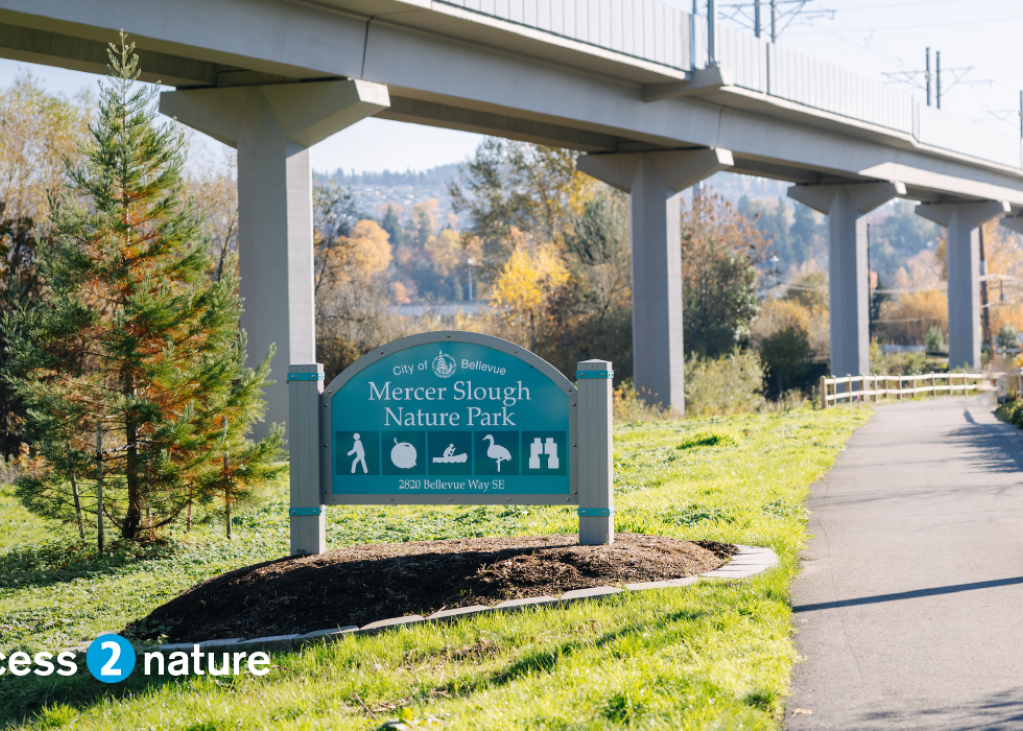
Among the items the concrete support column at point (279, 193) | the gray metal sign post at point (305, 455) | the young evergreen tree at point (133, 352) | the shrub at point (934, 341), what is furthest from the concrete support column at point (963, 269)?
the gray metal sign post at point (305, 455)

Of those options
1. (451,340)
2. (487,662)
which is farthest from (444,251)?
(487,662)

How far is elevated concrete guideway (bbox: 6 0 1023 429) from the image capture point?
1608cm

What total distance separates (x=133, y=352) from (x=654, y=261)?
64.1ft

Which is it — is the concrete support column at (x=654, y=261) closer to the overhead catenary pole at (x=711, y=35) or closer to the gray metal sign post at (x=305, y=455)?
the overhead catenary pole at (x=711, y=35)

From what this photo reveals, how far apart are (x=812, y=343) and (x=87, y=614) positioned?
184ft

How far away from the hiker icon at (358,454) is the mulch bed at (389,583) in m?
0.72

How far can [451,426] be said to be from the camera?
788 centimetres

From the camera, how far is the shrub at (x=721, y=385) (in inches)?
1273

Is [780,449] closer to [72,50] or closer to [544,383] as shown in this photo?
[544,383]

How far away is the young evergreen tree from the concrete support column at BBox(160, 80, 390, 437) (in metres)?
6.49

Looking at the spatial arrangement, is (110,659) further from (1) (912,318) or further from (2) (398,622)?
(1) (912,318)

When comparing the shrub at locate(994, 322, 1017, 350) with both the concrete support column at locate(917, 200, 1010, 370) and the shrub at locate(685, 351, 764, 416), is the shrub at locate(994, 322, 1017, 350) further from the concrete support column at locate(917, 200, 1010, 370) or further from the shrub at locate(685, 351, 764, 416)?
the shrub at locate(685, 351, 764, 416)

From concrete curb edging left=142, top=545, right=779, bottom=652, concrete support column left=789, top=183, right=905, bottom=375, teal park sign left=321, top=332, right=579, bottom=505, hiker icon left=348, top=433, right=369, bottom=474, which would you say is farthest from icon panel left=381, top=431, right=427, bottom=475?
concrete support column left=789, top=183, right=905, bottom=375

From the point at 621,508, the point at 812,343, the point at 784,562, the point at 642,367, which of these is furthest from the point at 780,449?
the point at 812,343
